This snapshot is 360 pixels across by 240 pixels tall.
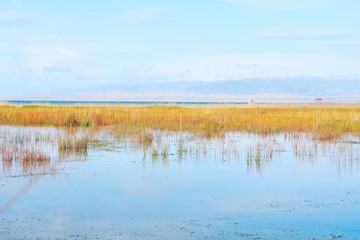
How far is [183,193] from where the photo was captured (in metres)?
10.5

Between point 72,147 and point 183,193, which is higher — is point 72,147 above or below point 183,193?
above

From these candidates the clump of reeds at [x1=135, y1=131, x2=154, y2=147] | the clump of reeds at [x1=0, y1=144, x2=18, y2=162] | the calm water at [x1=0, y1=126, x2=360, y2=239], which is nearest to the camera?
the calm water at [x1=0, y1=126, x2=360, y2=239]

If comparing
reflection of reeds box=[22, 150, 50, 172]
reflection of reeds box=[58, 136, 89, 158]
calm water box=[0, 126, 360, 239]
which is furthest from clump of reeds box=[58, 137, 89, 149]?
reflection of reeds box=[22, 150, 50, 172]

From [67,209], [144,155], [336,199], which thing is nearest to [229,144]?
[144,155]

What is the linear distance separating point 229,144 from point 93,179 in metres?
7.06

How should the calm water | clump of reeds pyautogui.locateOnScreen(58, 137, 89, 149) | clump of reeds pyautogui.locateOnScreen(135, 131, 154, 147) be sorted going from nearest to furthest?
the calm water, clump of reeds pyautogui.locateOnScreen(58, 137, 89, 149), clump of reeds pyautogui.locateOnScreen(135, 131, 154, 147)

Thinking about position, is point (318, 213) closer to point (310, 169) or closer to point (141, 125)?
point (310, 169)

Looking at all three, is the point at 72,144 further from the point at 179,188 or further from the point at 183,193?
the point at 183,193

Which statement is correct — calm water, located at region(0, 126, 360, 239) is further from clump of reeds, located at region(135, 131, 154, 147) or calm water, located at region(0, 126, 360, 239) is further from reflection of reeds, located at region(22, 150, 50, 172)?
clump of reeds, located at region(135, 131, 154, 147)

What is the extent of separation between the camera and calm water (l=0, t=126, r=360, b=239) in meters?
7.91

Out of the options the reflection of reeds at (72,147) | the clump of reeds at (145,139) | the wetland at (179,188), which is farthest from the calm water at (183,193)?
the clump of reeds at (145,139)

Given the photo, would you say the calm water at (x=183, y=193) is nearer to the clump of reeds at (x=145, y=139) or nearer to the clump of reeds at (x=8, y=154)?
the clump of reeds at (x=8, y=154)

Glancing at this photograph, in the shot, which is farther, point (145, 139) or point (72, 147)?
point (145, 139)

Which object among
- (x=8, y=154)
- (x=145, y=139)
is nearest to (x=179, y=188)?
(x=8, y=154)
